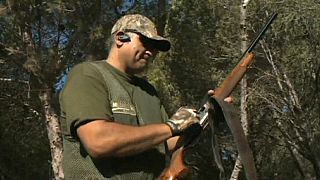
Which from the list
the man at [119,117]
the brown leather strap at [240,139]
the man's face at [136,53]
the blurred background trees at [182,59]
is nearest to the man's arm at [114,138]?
the man at [119,117]

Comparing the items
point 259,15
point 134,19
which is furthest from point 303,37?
point 134,19

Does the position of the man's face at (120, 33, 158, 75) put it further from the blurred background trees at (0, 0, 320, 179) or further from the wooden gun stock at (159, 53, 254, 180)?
the blurred background trees at (0, 0, 320, 179)

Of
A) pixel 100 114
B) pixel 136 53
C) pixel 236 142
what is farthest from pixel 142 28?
pixel 236 142

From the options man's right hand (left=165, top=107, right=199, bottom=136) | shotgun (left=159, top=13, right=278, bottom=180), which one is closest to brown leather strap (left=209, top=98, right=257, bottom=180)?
shotgun (left=159, top=13, right=278, bottom=180)

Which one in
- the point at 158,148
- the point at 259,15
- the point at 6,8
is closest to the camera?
the point at 158,148

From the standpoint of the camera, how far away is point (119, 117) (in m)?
2.66

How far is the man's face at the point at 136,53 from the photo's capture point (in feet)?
8.97

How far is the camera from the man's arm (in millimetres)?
2484

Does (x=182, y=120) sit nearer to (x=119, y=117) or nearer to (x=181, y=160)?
(x=119, y=117)

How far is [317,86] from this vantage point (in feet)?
66.2

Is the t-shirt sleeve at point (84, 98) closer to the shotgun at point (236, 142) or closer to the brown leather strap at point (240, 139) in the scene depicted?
the shotgun at point (236, 142)

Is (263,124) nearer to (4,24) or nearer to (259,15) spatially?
(259,15)

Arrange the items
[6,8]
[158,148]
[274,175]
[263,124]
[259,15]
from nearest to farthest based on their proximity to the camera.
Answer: [158,148], [6,8], [259,15], [263,124], [274,175]

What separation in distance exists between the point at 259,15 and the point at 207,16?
79.1 inches
